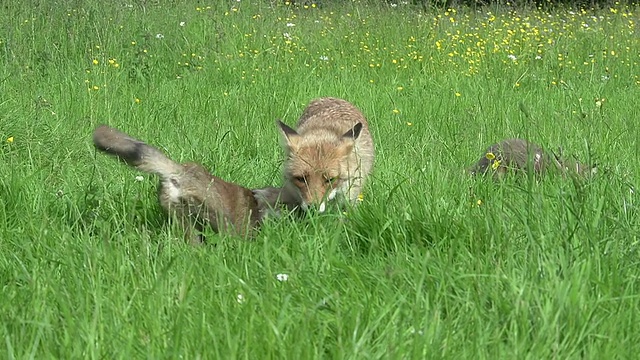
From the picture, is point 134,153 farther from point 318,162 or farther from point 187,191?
point 318,162

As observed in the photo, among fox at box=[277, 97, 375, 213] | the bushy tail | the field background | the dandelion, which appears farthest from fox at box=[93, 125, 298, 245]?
the dandelion

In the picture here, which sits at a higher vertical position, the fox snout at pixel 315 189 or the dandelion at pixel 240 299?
the dandelion at pixel 240 299

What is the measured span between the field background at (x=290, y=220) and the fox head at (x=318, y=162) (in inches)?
10.4

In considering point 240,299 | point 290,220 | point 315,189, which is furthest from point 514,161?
point 240,299

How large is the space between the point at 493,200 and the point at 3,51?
6.00 metres

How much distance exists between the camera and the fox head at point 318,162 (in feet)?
15.7

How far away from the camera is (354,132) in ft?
16.8

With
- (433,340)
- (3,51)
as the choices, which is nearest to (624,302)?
Result: (433,340)

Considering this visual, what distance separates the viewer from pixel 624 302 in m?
2.83

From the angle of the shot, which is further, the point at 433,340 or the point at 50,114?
the point at 50,114

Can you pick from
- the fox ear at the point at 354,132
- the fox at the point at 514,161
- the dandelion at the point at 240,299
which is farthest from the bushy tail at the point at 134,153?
the fox at the point at 514,161

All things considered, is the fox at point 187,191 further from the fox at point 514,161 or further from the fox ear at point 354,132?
the fox at point 514,161

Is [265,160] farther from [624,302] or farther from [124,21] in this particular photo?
[124,21]

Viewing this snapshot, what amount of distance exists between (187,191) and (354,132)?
1.29m
